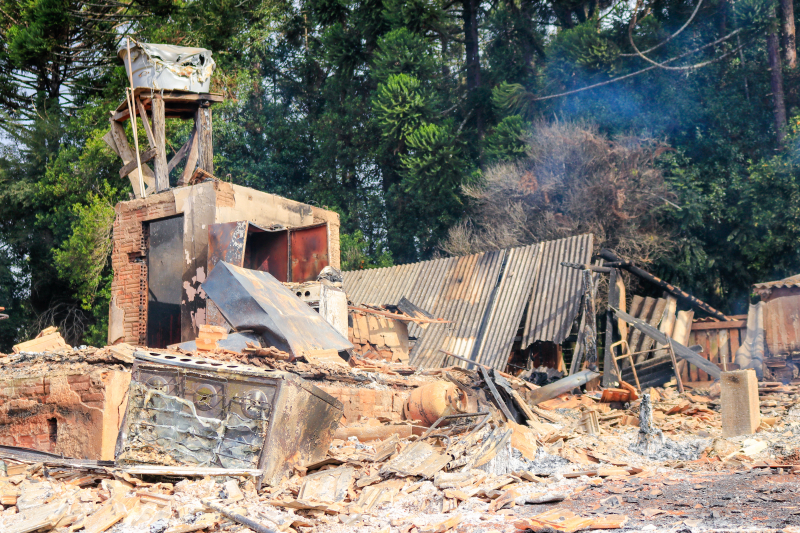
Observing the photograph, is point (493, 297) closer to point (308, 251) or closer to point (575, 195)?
point (308, 251)

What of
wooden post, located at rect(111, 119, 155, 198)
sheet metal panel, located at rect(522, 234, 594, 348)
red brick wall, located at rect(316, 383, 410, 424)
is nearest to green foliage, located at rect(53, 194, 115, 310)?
wooden post, located at rect(111, 119, 155, 198)

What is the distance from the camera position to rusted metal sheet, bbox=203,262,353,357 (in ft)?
25.1

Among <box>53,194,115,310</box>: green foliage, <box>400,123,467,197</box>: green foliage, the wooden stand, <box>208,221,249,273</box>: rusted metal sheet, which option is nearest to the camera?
<box>208,221,249,273</box>: rusted metal sheet

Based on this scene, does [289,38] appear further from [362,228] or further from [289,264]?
[289,264]

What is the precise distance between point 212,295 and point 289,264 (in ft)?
8.60

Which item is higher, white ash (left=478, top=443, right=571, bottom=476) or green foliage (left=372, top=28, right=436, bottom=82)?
green foliage (left=372, top=28, right=436, bottom=82)

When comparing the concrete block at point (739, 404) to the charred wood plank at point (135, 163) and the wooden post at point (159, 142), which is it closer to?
the wooden post at point (159, 142)

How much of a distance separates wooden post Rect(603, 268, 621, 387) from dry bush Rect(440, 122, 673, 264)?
4.27 m

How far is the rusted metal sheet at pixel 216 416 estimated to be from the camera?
5.20m

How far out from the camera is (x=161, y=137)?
11398 mm

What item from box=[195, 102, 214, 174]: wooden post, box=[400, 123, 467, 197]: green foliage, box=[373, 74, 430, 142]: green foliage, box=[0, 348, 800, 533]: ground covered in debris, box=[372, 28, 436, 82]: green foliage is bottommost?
box=[0, 348, 800, 533]: ground covered in debris

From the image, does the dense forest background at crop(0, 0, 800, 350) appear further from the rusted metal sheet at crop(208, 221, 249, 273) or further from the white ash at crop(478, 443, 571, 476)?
the white ash at crop(478, 443, 571, 476)

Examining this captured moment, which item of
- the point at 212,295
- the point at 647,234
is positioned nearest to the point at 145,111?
the point at 212,295

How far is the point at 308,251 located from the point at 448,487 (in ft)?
19.8
